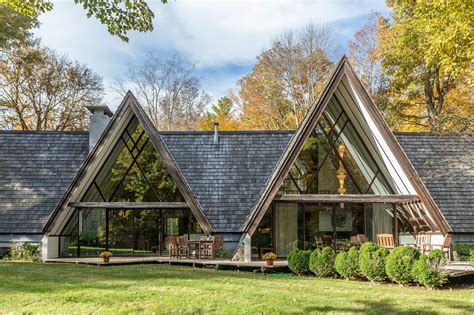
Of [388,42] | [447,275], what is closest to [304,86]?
[388,42]

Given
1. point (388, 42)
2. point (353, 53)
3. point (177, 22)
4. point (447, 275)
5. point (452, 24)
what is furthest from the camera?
point (353, 53)

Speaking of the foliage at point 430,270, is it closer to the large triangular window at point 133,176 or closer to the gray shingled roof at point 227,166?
the gray shingled roof at point 227,166

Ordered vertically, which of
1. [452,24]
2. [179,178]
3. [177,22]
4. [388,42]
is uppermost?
[388,42]

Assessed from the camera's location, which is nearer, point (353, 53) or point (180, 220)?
point (180, 220)

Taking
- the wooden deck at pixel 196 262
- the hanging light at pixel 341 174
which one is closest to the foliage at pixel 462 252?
the hanging light at pixel 341 174

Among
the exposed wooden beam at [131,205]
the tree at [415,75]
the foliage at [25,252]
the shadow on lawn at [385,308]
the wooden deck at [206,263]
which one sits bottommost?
the shadow on lawn at [385,308]

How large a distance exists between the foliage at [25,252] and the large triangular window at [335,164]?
8.96 m

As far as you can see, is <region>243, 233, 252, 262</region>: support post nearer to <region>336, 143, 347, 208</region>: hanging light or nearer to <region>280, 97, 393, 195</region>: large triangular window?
<region>280, 97, 393, 195</region>: large triangular window

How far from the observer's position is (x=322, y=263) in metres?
13.3

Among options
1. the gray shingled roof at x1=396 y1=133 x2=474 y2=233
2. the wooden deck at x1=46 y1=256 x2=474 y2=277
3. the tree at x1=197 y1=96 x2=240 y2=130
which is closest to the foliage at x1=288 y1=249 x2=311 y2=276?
the wooden deck at x1=46 y1=256 x2=474 y2=277

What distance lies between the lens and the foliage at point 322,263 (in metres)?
13.3

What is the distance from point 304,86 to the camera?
33531 mm

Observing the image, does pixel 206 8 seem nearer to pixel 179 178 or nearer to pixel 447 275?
pixel 179 178

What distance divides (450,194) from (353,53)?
16.2m
